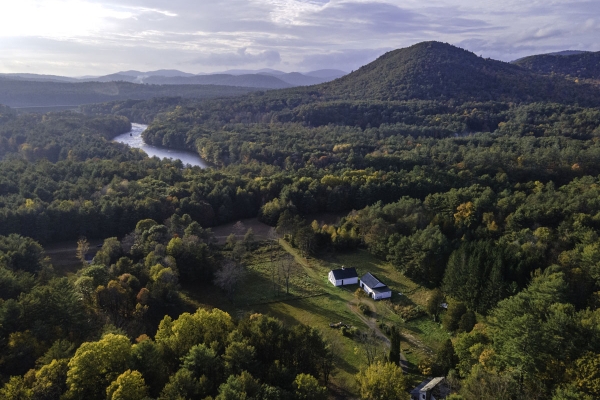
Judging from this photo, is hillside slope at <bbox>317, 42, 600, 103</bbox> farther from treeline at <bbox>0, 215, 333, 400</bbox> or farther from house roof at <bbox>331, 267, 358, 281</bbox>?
treeline at <bbox>0, 215, 333, 400</bbox>

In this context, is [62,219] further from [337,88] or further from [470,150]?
[337,88]

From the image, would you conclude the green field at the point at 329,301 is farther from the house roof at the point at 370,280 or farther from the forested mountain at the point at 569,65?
the forested mountain at the point at 569,65

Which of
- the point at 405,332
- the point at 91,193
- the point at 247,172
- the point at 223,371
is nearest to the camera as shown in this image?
the point at 223,371

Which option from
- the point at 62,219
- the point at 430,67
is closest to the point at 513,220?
the point at 62,219

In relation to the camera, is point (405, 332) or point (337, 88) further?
point (337, 88)

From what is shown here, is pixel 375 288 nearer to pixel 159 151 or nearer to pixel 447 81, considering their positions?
pixel 159 151

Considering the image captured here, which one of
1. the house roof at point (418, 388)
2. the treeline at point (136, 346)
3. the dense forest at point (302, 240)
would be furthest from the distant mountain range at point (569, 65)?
the treeline at point (136, 346)

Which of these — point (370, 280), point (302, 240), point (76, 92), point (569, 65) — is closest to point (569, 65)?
point (569, 65)
